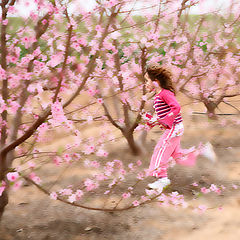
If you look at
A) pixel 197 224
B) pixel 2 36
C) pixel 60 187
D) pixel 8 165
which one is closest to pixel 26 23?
pixel 2 36

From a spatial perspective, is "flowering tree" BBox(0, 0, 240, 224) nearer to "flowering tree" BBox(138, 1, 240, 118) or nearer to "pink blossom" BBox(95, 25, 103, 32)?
"pink blossom" BBox(95, 25, 103, 32)

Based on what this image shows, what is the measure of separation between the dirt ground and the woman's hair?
56.9 inches

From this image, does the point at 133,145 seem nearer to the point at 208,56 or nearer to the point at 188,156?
the point at 188,156

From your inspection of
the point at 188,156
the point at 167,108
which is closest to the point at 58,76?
the point at 167,108

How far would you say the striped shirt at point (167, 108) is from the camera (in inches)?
139

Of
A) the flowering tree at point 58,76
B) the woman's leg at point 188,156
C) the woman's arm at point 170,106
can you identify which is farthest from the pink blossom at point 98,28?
the woman's leg at point 188,156

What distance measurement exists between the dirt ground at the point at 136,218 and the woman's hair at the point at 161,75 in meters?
1.44

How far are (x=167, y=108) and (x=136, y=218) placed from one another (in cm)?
134

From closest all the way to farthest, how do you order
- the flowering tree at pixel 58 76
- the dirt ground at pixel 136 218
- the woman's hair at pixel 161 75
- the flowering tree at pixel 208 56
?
the flowering tree at pixel 58 76
the dirt ground at pixel 136 218
the woman's hair at pixel 161 75
the flowering tree at pixel 208 56

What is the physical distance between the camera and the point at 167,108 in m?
3.71

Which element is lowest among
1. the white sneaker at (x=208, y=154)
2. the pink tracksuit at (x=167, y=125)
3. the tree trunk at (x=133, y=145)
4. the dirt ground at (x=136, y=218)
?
the dirt ground at (x=136, y=218)

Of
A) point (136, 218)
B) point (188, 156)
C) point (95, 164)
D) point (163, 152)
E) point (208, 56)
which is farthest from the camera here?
point (208, 56)

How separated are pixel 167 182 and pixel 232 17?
12.8 feet

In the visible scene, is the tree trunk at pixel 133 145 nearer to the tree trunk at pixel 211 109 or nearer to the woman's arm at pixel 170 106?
the woman's arm at pixel 170 106
